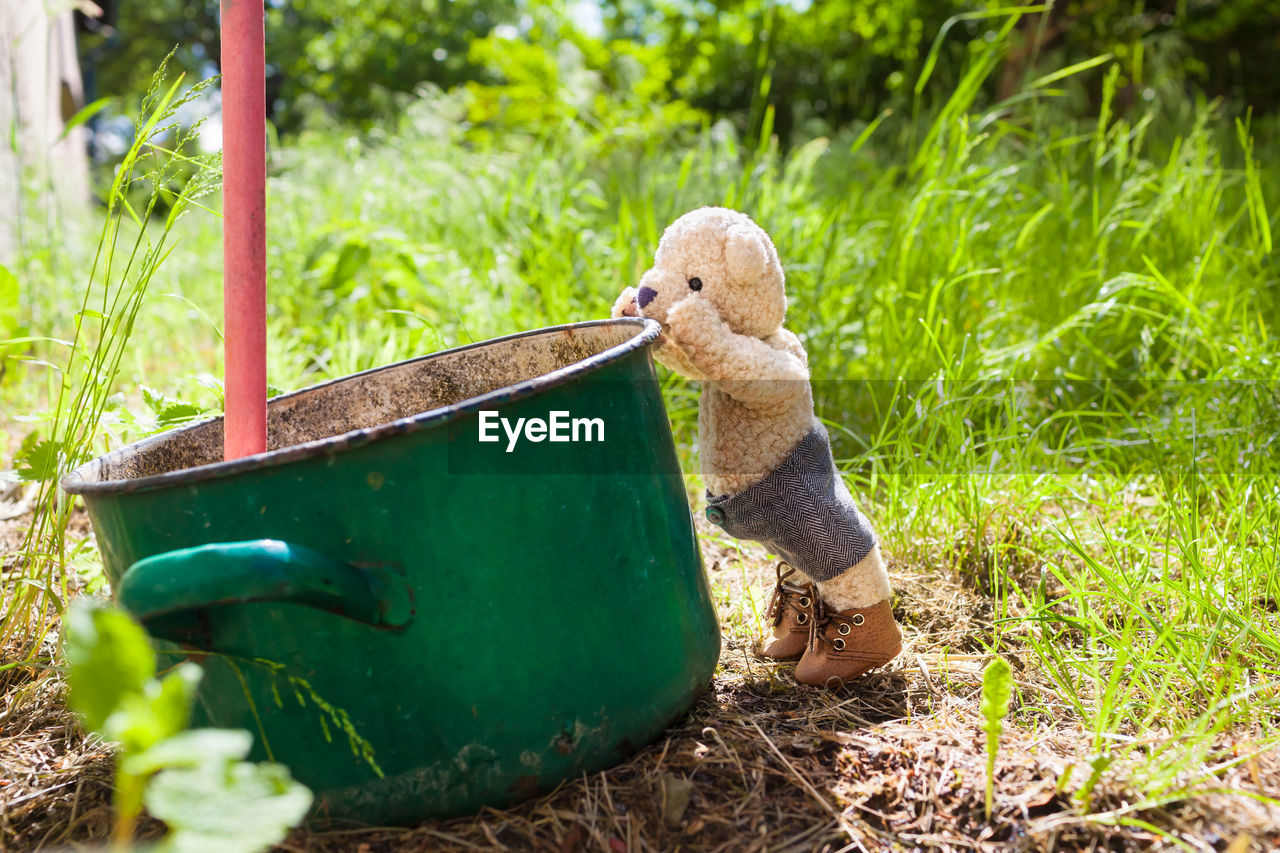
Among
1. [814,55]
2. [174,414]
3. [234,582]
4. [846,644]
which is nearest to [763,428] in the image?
[846,644]

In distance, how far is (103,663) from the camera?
56 cm

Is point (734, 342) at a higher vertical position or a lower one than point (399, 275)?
lower

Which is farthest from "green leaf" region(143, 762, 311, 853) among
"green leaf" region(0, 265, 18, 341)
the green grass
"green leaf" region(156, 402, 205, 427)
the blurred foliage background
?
the blurred foliage background

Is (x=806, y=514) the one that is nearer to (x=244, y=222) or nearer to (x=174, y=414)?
(x=244, y=222)

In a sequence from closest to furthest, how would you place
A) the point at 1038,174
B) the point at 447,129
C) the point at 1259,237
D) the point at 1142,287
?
1. the point at 1142,287
2. the point at 1259,237
3. the point at 1038,174
4. the point at 447,129

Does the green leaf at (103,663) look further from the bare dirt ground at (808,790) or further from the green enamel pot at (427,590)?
the bare dirt ground at (808,790)

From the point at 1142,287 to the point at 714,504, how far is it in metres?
1.57

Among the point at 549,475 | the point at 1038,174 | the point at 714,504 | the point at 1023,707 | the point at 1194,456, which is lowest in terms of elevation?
the point at 1023,707

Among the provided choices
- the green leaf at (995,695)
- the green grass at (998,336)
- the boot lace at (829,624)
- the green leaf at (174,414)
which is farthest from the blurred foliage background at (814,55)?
the green leaf at (995,695)

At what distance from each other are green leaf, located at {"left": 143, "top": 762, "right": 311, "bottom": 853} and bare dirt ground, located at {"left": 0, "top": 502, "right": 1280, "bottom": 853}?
0.40 m

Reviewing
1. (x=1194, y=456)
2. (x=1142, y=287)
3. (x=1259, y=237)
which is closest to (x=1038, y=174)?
(x=1259, y=237)

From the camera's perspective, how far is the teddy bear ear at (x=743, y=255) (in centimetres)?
114

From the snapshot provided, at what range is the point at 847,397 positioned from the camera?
224cm

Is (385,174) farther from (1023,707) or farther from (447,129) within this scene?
(1023,707)
